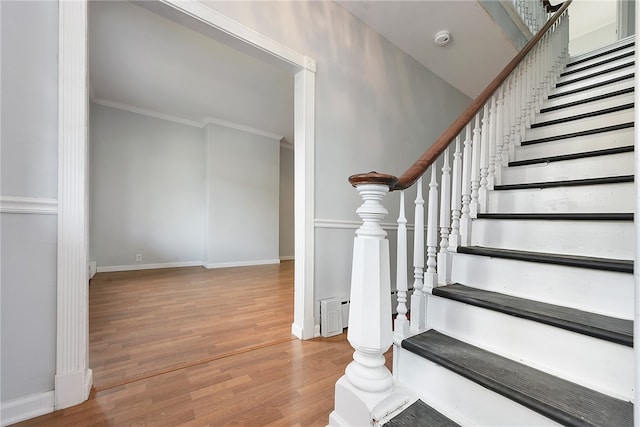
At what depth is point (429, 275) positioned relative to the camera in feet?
4.43

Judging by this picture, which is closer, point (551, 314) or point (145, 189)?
point (551, 314)

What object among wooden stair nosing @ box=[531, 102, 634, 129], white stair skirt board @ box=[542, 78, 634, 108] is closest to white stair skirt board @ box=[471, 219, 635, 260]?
wooden stair nosing @ box=[531, 102, 634, 129]

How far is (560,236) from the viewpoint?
4.28 feet

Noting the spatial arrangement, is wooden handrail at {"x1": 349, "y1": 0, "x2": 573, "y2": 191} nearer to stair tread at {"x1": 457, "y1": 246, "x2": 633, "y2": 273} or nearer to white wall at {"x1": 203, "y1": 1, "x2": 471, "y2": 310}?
stair tread at {"x1": 457, "y1": 246, "x2": 633, "y2": 273}

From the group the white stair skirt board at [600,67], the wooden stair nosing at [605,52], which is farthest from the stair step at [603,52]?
the white stair skirt board at [600,67]

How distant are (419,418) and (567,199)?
1414mm

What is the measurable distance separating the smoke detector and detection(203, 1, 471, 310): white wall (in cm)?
32

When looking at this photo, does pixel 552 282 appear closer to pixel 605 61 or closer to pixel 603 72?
pixel 603 72

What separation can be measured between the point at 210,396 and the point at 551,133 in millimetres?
3003

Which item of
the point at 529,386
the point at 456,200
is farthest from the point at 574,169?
the point at 529,386

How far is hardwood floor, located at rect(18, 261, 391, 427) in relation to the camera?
1158 mm

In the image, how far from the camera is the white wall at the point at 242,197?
470 cm

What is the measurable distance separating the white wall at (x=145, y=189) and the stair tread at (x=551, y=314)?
4.60 meters

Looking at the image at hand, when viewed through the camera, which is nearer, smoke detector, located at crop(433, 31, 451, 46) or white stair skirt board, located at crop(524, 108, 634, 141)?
A: white stair skirt board, located at crop(524, 108, 634, 141)
